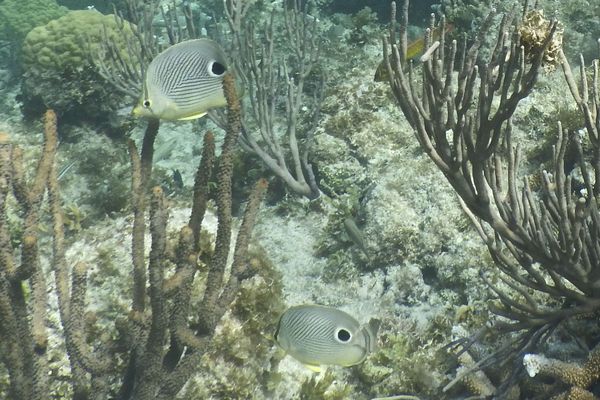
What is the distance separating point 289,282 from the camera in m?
5.19

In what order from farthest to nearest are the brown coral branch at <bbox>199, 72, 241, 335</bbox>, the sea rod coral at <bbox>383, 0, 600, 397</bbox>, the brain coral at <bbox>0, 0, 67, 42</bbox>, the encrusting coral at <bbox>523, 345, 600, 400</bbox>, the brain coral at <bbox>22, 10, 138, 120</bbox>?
1. the brain coral at <bbox>0, 0, 67, 42</bbox>
2. the brain coral at <bbox>22, 10, 138, 120</bbox>
3. the encrusting coral at <bbox>523, 345, 600, 400</bbox>
4. the brown coral branch at <bbox>199, 72, 241, 335</bbox>
5. the sea rod coral at <bbox>383, 0, 600, 397</bbox>

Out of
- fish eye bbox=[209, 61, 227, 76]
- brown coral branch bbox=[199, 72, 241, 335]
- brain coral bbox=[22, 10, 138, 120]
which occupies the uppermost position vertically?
fish eye bbox=[209, 61, 227, 76]

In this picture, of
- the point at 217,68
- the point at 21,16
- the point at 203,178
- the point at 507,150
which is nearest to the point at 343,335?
the point at 203,178

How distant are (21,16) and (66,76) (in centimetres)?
596

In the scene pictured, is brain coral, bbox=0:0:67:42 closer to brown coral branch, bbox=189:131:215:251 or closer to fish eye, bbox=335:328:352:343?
brown coral branch, bbox=189:131:215:251

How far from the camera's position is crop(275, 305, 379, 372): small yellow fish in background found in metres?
2.91

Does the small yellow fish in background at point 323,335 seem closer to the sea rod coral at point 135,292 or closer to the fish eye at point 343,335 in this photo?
the fish eye at point 343,335

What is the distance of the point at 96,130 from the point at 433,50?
21.7 feet

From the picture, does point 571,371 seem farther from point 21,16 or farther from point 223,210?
point 21,16

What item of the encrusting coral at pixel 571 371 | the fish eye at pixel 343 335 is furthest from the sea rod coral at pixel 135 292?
the encrusting coral at pixel 571 371

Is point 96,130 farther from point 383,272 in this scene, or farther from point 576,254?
point 576,254

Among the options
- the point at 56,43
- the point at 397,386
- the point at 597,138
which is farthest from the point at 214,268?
the point at 56,43

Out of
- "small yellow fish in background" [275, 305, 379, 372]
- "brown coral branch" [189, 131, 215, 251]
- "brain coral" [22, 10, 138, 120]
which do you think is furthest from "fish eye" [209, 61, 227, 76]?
"brain coral" [22, 10, 138, 120]

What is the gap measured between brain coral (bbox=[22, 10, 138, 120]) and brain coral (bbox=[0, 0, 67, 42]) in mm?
4438
